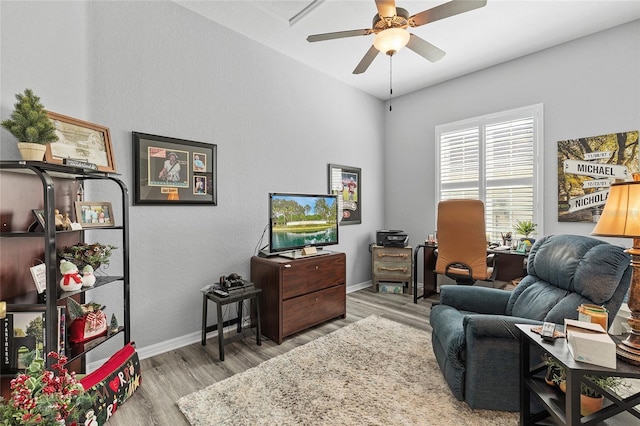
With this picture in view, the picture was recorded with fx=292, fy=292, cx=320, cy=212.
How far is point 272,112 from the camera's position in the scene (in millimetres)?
3369

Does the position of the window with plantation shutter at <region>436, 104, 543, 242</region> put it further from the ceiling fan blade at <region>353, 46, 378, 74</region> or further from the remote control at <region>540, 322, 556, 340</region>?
the remote control at <region>540, 322, 556, 340</region>

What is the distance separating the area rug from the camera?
1.71 metres

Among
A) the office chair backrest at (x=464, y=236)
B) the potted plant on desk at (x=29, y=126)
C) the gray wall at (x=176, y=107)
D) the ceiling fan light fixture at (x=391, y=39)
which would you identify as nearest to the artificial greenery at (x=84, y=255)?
the gray wall at (x=176, y=107)

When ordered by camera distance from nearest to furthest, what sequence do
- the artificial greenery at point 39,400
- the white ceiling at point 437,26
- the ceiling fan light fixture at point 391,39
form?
the artificial greenery at point 39,400 → the ceiling fan light fixture at point 391,39 → the white ceiling at point 437,26

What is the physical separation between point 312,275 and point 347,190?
177 centimetres

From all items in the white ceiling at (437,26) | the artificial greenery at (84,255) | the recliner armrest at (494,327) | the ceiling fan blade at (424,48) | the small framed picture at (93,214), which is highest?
the white ceiling at (437,26)

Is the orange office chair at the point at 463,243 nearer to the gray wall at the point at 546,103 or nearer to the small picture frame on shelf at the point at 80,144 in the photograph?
the gray wall at the point at 546,103

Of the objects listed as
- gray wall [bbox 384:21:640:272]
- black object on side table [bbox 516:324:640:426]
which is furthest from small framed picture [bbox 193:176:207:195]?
gray wall [bbox 384:21:640:272]

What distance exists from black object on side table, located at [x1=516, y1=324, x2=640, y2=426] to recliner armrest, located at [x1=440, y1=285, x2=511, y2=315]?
0.58m

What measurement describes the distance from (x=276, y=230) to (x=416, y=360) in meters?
1.66

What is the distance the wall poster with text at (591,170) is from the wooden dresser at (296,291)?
2.63m

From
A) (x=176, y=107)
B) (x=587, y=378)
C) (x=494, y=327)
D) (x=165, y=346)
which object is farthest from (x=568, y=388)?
(x=176, y=107)

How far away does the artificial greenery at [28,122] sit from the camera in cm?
150

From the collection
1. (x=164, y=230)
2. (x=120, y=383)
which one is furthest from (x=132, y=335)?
(x=164, y=230)
